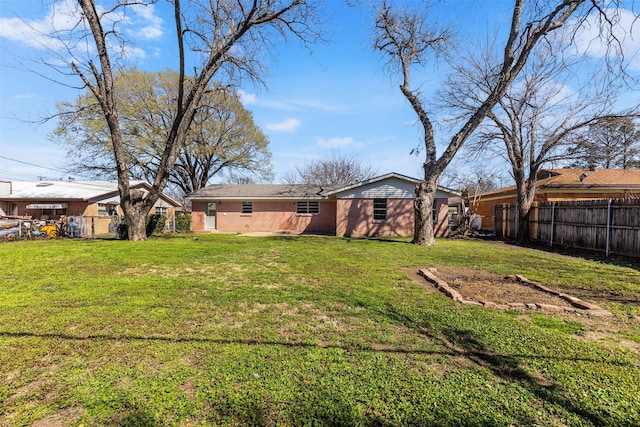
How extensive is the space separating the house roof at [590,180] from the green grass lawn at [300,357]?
15.3 m

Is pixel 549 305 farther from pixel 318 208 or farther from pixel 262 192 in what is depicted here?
pixel 262 192

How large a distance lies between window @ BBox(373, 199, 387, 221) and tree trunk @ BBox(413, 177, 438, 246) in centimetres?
487

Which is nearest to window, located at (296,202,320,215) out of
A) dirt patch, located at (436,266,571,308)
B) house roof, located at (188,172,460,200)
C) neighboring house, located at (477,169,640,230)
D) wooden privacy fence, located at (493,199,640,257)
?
house roof, located at (188,172,460,200)

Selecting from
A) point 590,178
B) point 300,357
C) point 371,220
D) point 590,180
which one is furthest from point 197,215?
point 590,178

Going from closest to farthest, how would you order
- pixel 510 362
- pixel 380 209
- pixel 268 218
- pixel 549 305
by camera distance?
pixel 510 362 < pixel 549 305 < pixel 380 209 < pixel 268 218

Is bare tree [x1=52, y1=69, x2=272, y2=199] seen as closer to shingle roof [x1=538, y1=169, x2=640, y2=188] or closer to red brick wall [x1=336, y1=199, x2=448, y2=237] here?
red brick wall [x1=336, y1=199, x2=448, y2=237]

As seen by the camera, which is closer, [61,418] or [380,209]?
[61,418]

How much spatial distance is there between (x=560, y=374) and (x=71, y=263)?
982 centimetres

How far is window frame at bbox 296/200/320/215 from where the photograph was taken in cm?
2128

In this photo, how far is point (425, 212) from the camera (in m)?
13.6

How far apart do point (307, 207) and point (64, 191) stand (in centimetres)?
1672

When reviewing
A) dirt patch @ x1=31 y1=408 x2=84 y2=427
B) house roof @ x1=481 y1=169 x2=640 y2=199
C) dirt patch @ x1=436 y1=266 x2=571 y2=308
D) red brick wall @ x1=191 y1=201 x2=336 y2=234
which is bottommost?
dirt patch @ x1=31 y1=408 x2=84 y2=427

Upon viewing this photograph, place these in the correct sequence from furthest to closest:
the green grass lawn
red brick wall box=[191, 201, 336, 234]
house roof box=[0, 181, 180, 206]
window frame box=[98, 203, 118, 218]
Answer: window frame box=[98, 203, 118, 218], red brick wall box=[191, 201, 336, 234], house roof box=[0, 181, 180, 206], the green grass lawn

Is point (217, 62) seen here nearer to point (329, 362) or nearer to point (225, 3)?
Answer: point (225, 3)
